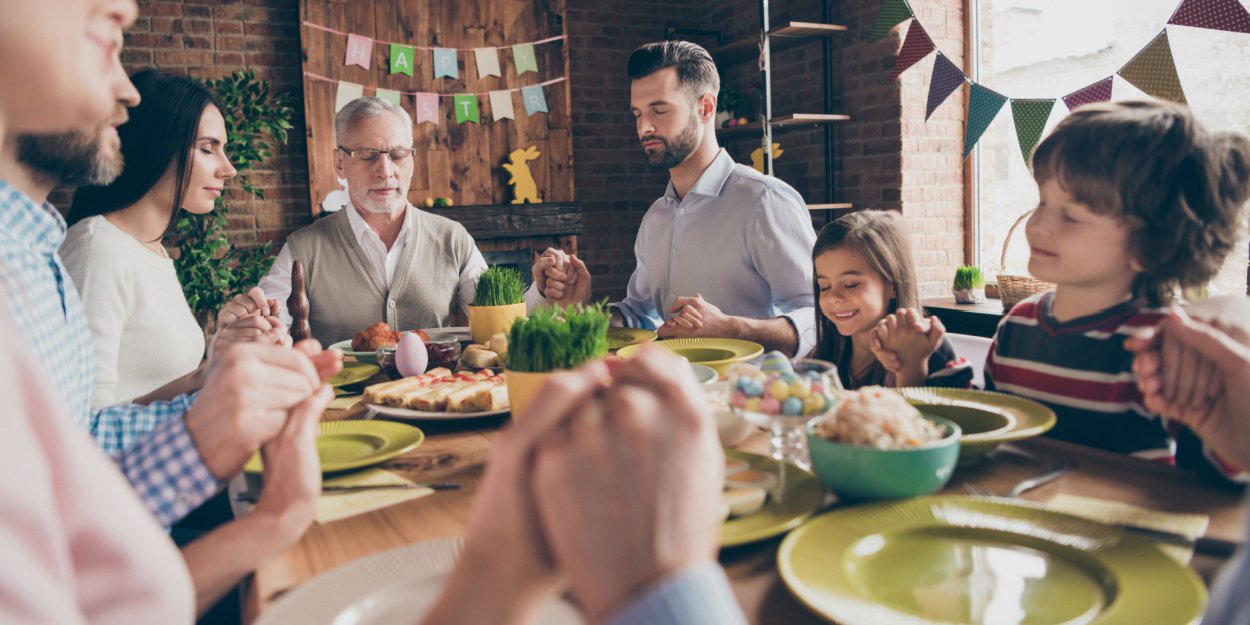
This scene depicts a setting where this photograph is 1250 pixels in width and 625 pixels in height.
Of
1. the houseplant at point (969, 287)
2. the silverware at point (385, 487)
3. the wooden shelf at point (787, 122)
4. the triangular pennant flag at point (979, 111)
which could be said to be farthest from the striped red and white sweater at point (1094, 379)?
the wooden shelf at point (787, 122)

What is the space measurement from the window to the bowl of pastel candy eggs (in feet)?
8.99

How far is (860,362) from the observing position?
190 cm

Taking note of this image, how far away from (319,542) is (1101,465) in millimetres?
893

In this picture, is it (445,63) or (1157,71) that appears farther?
(445,63)

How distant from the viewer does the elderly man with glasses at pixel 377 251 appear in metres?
2.74

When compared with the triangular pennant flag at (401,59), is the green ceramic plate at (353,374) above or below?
below

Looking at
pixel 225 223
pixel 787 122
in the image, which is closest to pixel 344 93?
pixel 225 223

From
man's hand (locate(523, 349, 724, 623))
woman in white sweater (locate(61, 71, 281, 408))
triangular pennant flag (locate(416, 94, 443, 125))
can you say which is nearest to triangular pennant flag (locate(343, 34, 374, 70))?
triangular pennant flag (locate(416, 94, 443, 125))

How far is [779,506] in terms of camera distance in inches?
32.6

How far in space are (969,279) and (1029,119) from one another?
0.74 m

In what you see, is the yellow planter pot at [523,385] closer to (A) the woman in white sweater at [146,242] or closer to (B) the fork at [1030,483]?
(B) the fork at [1030,483]

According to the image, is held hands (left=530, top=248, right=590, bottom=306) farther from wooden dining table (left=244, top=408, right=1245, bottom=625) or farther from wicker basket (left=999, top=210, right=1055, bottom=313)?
wicker basket (left=999, top=210, right=1055, bottom=313)

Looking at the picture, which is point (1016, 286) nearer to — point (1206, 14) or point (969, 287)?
point (969, 287)

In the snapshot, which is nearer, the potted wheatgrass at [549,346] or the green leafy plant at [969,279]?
the potted wheatgrass at [549,346]
